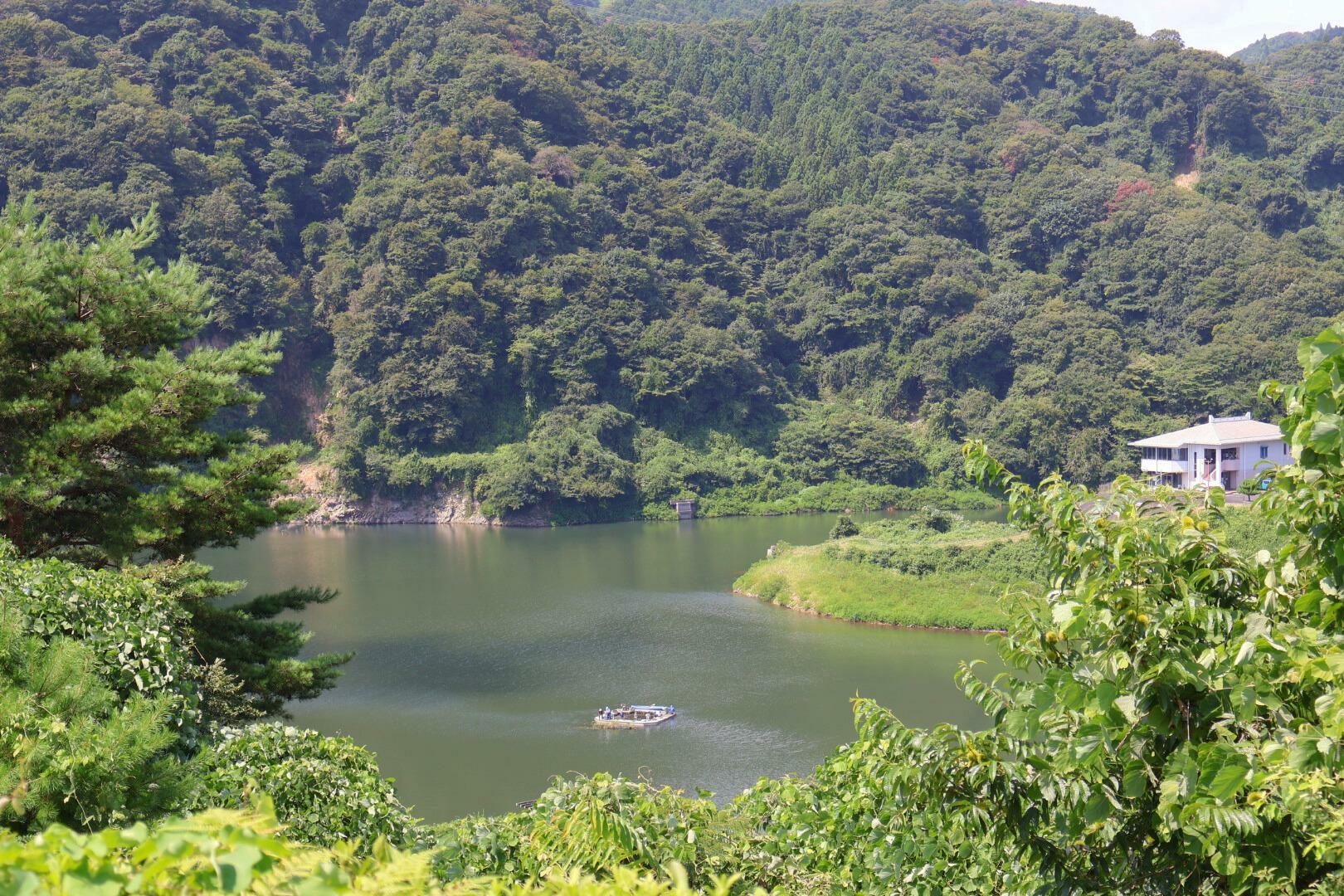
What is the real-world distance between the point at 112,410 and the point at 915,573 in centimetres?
1579

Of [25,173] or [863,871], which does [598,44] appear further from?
[863,871]

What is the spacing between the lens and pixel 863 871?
4273mm

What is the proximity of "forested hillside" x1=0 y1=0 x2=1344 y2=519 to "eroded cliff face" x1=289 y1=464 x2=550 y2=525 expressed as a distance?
0.49m

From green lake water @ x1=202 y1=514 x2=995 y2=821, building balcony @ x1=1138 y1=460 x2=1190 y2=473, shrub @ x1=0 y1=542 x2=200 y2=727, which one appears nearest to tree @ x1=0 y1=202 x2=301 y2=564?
shrub @ x1=0 y1=542 x2=200 y2=727

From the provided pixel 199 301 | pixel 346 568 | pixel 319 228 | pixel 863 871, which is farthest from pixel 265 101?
pixel 863 871

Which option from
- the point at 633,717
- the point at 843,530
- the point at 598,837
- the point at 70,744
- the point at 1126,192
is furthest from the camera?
the point at 1126,192

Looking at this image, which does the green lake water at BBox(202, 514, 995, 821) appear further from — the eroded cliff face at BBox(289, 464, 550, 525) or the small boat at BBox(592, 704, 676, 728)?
the eroded cliff face at BBox(289, 464, 550, 525)

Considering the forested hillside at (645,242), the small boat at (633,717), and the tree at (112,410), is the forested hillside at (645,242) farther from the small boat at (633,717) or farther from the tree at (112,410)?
the tree at (112,410)

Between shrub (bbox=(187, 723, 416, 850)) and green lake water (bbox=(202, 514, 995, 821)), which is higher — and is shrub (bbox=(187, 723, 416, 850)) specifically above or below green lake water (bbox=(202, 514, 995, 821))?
above

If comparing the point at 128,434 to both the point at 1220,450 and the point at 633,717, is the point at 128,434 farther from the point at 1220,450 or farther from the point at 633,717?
the point at 1220,450

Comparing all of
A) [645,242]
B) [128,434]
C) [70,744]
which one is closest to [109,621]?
[70,744]

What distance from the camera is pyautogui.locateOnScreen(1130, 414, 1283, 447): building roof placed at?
2502 centimetres

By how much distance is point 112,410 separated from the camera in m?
6.65

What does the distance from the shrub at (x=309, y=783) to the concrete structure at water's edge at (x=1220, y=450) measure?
22.6 metres
